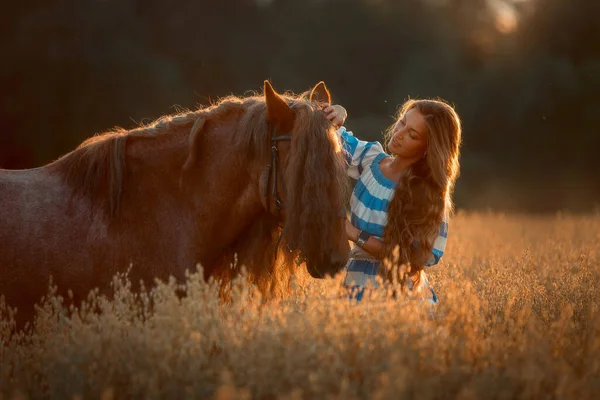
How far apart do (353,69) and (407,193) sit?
19637 millimetres

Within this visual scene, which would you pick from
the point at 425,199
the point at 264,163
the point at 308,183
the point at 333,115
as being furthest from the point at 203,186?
the point at 425,199

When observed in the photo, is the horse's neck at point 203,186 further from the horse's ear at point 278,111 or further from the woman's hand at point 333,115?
the woman's hand at point 333,115

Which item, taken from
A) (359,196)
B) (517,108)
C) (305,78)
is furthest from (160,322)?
(517,108)

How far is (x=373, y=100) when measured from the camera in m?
22.9

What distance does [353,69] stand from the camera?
2342 centimetres

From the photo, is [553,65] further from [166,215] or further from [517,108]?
[166,215]

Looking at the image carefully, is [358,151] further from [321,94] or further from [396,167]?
[321,94]

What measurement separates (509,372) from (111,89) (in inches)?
754

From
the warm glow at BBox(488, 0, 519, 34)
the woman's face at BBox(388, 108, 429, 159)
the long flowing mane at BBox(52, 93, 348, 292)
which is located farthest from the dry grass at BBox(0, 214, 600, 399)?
the warm glow at BBox(488, 0, 519, 34)

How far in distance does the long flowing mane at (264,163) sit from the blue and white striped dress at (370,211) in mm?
603

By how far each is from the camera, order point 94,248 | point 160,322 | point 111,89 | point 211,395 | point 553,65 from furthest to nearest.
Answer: point 553,65, point 111,89, point 94,248, point 160,322, point 211,395

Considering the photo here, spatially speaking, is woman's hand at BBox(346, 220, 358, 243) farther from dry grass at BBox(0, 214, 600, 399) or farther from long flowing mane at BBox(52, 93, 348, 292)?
dry grass at BBox(0, 214, 600, 399)

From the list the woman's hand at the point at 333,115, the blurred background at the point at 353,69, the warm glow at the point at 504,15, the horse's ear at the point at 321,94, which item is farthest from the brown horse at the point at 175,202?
the warm glow at the point at 504,15

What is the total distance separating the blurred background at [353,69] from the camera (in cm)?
1955
